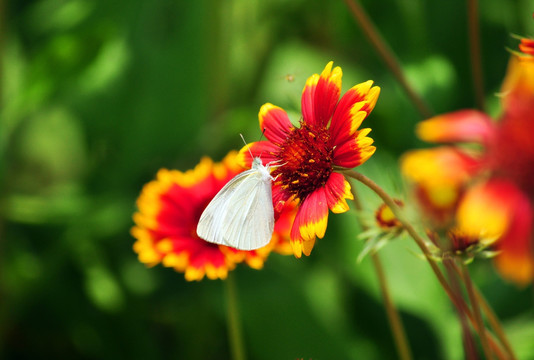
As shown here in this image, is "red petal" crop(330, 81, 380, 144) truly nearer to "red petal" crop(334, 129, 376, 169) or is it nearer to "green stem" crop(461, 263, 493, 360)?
"red petal" crop(334, 129, 376, 169)

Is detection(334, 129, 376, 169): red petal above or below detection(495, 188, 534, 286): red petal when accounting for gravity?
above

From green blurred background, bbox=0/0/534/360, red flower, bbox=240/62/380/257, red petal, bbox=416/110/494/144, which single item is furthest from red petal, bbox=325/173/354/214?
green blurred background, bbox=0/0/534/360

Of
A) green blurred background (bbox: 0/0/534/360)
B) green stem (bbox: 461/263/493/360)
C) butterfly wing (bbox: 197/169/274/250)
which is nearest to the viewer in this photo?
green stem (bbox: 461/263/493/360)

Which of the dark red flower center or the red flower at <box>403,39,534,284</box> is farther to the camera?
the dark red flower center

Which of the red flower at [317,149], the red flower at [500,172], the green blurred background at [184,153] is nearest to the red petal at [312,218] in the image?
the red flower at [317,149]

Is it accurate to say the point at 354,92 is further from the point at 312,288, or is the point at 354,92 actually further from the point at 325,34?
the point at 325,34

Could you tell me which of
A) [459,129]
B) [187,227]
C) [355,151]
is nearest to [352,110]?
[355,151]

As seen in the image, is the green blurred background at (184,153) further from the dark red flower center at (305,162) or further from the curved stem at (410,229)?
the curved stem at (410,229)

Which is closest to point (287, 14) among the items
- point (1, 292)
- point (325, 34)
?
point (325, 34)
